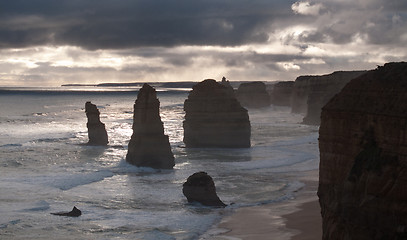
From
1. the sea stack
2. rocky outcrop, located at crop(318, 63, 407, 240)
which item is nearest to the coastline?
rocky outcrop, located at crop(318, 63, 407, 240)

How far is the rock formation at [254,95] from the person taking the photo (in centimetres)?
15562

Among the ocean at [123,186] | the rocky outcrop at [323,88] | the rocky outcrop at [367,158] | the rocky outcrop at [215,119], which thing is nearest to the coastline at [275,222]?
the ocean at [123,186]

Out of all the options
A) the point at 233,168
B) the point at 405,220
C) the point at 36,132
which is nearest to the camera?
the point at 405,220

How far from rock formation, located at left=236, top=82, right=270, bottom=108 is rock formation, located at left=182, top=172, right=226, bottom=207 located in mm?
122717

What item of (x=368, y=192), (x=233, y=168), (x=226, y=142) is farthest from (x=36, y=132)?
(x=368, y=192)

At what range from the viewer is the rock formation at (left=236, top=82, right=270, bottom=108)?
15562 cm

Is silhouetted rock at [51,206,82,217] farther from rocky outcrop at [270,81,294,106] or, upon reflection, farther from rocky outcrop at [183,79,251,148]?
rocky outcrop at [270,81,294,106]

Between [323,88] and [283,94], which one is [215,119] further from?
[283,94]

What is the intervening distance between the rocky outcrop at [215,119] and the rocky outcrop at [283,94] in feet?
333

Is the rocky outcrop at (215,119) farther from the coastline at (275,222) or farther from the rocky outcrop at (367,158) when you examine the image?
the rocky outcrop at (367,158)

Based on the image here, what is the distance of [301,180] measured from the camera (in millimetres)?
42188

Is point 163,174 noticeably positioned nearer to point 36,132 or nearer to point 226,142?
point 226,142

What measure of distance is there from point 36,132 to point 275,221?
60.8 metres

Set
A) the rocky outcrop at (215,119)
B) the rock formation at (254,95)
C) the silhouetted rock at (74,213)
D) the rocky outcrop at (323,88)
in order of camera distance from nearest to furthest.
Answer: the silhouetted rock at (74,213) < the rocky outcrop at (215,119) < the rocky outcrop at (323,88) < the rock formation at (254,95)
